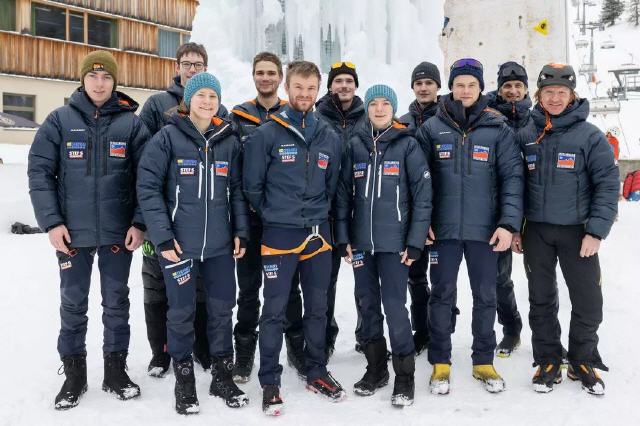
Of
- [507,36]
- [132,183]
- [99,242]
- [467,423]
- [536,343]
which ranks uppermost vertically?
[507,36]

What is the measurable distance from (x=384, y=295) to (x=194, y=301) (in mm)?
1158

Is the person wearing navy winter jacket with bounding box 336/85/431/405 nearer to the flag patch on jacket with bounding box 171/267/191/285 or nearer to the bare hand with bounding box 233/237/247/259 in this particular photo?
the bare hand with bounding box 233/237/247/259

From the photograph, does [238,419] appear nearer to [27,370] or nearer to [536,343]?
[27,370]

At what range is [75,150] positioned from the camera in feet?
10.1

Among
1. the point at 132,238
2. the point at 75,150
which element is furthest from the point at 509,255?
the point at 75,150

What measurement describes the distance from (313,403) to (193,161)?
160 centimetres

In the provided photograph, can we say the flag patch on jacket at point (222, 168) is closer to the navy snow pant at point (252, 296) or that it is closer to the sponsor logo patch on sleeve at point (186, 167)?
the sponsor logo patch on sleeve at point (186, 167)

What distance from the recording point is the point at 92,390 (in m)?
3.29

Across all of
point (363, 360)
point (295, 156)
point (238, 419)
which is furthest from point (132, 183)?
point (363, 360)

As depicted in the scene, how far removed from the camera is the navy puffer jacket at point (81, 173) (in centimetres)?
304

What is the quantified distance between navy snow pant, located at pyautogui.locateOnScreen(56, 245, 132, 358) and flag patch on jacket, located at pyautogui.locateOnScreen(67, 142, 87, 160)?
538 millimetres

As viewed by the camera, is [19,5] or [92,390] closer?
[92,390]

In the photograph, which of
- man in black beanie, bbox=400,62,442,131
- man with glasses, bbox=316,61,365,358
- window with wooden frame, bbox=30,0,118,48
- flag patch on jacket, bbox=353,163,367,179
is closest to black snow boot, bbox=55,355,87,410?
man with glasses, bbox=316,61,365,358

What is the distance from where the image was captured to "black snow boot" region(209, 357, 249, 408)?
3.12 metres
